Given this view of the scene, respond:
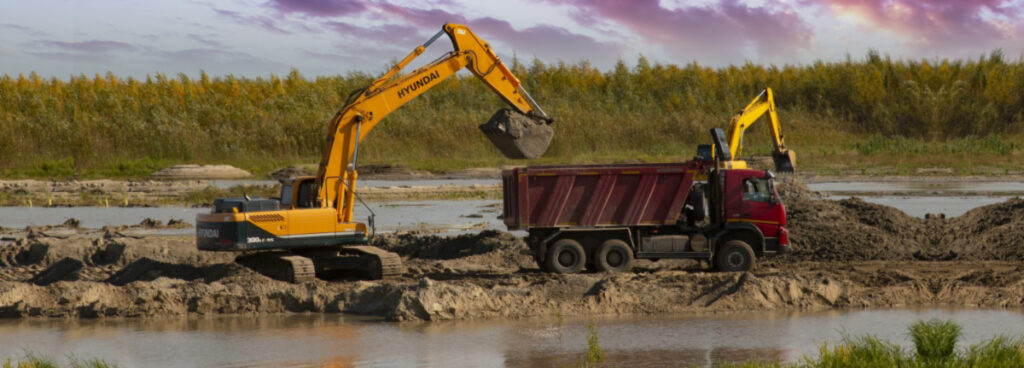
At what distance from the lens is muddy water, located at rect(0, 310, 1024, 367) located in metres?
11.1

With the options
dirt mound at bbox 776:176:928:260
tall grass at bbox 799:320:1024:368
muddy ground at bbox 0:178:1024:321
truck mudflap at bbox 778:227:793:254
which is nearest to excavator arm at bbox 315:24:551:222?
muddy ground at bbox 0:178:1024:321

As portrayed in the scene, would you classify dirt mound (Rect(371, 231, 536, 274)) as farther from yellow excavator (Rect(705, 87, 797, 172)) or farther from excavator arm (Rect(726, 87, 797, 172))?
excavator arm (Rect(726, 87, 797, 172))

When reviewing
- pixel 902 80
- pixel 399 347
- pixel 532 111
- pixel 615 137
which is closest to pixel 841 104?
pixel 902 80

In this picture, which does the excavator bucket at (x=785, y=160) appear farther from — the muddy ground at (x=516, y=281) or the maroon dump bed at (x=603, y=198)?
the maroon dump bed at (x=603, y=198)

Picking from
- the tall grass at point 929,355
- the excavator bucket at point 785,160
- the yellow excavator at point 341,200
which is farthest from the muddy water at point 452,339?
the excavator bucket at point 785,160

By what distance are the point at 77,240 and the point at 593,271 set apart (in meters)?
9.12

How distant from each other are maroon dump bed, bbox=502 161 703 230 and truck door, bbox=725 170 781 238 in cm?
77

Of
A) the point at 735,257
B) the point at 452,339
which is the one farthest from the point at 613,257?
the point at 452,339

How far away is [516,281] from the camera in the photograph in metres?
16.2

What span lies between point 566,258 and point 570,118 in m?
33.0

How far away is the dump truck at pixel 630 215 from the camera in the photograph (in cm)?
1762

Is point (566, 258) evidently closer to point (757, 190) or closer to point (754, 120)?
point (757, 190)

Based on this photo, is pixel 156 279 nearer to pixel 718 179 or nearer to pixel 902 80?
pixel 718 179

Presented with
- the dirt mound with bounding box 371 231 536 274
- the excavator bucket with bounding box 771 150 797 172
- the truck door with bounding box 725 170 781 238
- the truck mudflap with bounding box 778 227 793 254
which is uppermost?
the excavator bucket with bounding box 771 150 797 172
